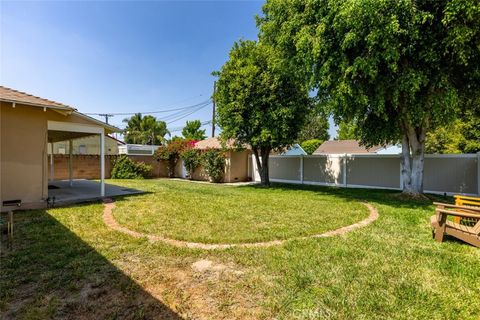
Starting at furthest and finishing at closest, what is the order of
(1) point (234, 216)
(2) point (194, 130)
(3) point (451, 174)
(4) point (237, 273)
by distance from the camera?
1. (2) point (194, 130)
2. (3) point (451, 174)
3. (1) point (234, 216)
4. (4) point (237, 273)

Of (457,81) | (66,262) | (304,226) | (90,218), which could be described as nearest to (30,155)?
(90,218)

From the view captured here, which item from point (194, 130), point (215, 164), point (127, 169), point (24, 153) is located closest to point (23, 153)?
point (24, 153)

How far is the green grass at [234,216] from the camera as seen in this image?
20.0 ft

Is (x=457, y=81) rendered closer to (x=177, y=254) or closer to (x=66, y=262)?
(x=177, y=254)

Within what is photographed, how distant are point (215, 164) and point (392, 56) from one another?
12646mm

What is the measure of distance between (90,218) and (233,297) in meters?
5.72

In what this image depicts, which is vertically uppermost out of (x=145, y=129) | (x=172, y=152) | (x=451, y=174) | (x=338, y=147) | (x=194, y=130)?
(x=145, y=129)

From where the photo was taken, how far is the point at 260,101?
45.3 feet

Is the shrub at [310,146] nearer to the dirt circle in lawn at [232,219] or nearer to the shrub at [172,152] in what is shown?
the shrub at [172,152]

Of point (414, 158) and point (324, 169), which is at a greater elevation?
point (414, 158)

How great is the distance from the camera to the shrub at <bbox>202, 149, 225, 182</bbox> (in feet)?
60.6

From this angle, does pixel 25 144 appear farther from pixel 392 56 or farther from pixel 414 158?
pixel 414 158

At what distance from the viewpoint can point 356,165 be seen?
48.6 feet

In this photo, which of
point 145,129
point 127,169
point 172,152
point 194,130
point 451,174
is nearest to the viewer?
point 451,174
